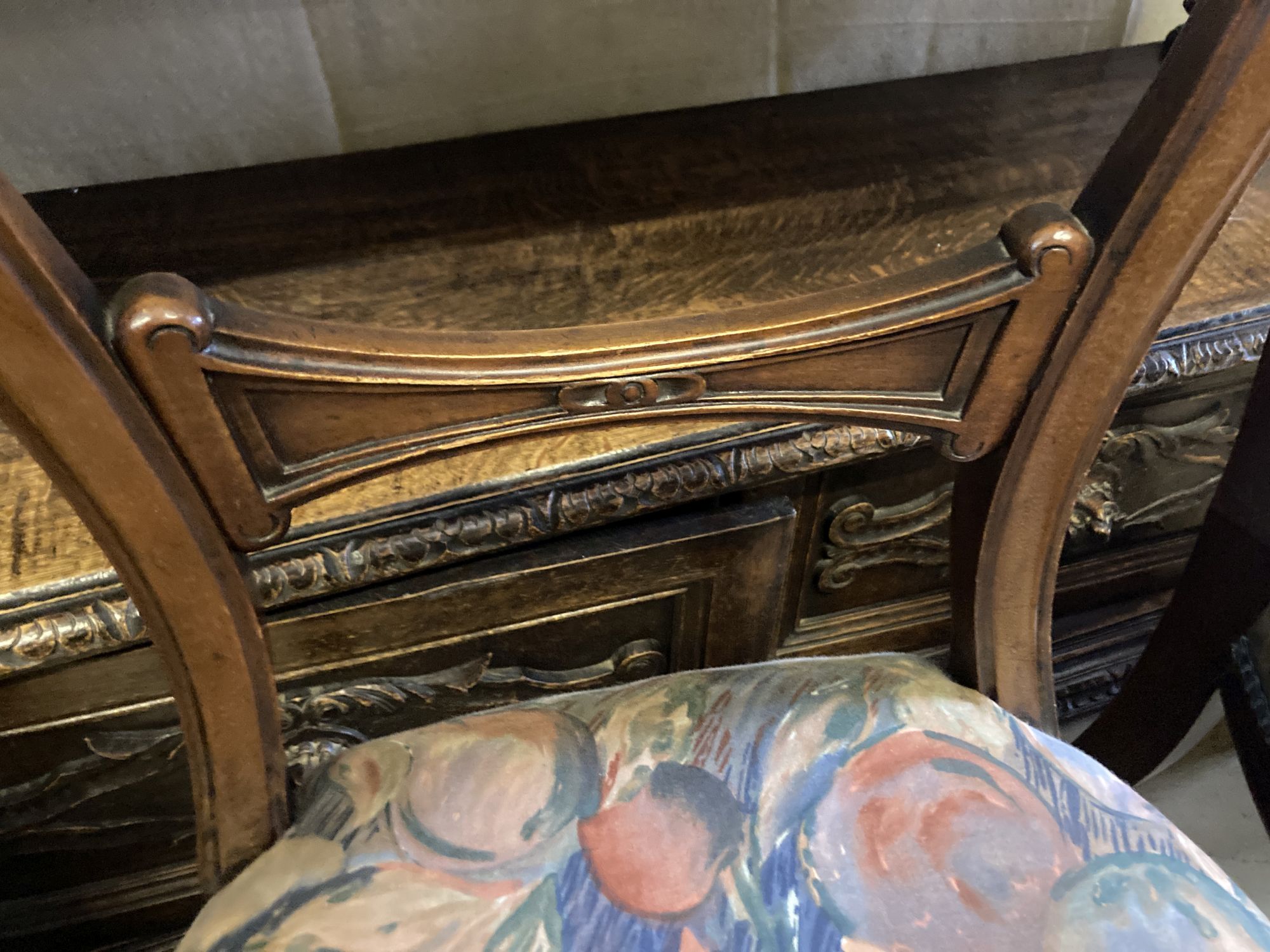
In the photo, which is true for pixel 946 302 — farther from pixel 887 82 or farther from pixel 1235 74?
pixel 887 82

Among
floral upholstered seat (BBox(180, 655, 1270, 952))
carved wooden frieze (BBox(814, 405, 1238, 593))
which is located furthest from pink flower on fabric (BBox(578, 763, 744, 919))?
carved wooden frieze (BBox(814, 405, 1238, 593))

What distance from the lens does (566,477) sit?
19.2 inches

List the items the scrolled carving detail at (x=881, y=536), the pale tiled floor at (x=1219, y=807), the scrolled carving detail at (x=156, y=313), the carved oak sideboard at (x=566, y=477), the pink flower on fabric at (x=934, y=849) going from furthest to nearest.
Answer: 1. the pale tiled floor at (x=1219, y=807)
2. the scrolled carving detail at (x=881, y=536)
3. the carved oak sideboard at (x=566, y=477)
4. the pink flower on fabric at (x=934, y=849)
5. the scrolled carving detail at (x=156, y=313)

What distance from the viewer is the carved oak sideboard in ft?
1.58

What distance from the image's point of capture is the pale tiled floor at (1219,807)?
35.7 inches

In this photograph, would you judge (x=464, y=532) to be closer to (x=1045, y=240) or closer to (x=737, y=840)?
(x=737, y=840)

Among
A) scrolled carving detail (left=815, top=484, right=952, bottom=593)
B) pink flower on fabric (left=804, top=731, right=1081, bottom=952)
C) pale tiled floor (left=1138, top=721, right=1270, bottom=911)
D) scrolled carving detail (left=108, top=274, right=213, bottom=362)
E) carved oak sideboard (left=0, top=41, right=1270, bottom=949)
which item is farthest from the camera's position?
pale tiled floor (left=1138, top=721, right=1270, bottom=911)

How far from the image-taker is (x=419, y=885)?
14.8 inches

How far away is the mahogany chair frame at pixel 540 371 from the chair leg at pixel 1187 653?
340 millimetres

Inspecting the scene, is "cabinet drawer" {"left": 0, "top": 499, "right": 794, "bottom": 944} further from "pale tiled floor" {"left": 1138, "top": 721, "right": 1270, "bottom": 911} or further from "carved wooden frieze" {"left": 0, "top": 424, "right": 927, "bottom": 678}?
"pale tiled floor" {"left": 1138, "top": 721, "right": 1270, "bottom": 911}

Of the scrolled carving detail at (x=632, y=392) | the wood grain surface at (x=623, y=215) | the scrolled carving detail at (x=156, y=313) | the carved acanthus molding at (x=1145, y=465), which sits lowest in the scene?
the scrolled carving detail at (x=156, y=313)

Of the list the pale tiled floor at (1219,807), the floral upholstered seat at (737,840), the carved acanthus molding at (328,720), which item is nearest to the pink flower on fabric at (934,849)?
the floral upholstered seat at (737,840)

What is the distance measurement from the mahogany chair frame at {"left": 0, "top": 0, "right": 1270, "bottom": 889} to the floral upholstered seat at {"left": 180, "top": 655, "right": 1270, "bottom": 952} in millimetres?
73

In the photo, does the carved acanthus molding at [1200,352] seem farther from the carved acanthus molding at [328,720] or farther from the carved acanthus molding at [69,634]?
the carved acanthus molding at [69,634]
